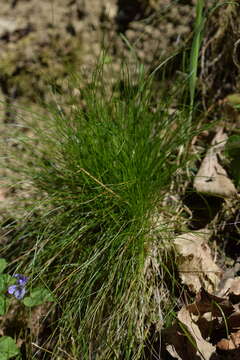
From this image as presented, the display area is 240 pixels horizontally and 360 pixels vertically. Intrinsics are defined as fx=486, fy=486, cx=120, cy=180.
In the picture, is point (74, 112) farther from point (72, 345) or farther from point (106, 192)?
point (72, 345)

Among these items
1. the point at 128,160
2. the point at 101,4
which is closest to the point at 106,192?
the point at 128,160

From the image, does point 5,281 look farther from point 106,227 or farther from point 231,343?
point 231,343

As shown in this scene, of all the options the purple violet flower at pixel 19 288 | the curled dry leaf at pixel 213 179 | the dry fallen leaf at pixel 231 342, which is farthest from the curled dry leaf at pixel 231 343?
the purple violet flower at pixel 19 288

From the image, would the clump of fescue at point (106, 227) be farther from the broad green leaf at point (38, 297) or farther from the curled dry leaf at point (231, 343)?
the curled dry leaf at point (231, 343)

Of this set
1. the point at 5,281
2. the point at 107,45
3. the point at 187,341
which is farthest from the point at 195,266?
the point at 107,45

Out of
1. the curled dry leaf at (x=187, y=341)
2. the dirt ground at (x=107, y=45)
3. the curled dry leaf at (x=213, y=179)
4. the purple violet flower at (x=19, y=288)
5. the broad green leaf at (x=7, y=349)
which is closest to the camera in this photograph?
the curled dry leaf at (x=187, y=341)

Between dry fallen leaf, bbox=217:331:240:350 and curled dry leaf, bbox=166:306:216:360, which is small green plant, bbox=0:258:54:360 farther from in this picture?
dry fallen leaf, bbox=217:331:240:350

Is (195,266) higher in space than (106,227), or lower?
lower
